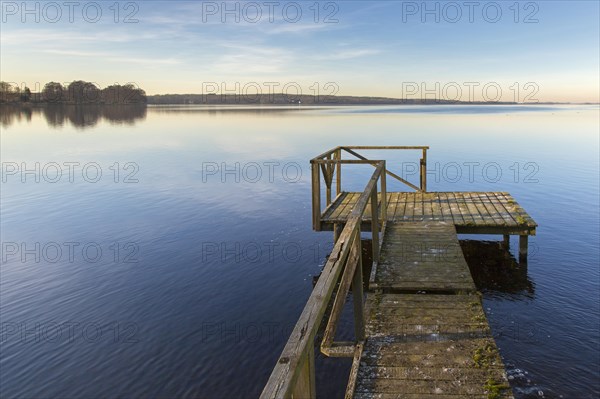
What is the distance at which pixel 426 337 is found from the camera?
6.26 m

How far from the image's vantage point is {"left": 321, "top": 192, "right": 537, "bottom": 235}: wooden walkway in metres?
12.3

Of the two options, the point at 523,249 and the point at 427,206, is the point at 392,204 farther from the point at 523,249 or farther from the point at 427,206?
the point at 523,249

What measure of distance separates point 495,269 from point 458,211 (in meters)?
1.97

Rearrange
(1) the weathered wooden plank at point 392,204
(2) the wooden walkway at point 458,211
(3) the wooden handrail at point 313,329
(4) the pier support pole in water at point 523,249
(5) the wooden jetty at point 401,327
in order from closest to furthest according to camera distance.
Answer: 1. (3) the wooden handrail at point 313,329
2. (5) the wooden jetty at point 401,327
3. (2) the wooden walkway at point 458,211
4. (1) the weathered wooden plank at point 392,204
5. (4) the pier support pole in water at point 523,249

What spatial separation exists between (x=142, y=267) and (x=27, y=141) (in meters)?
52.0

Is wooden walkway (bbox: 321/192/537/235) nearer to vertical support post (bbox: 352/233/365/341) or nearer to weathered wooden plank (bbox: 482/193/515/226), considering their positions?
weathered wooden plank (bbox: 482/193/515/226)

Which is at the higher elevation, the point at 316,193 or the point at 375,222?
the point at 316,193

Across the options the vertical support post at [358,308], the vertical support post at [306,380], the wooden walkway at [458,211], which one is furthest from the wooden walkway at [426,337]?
the wooden walkway at [458,211]

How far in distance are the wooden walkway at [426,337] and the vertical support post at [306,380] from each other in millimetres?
1838

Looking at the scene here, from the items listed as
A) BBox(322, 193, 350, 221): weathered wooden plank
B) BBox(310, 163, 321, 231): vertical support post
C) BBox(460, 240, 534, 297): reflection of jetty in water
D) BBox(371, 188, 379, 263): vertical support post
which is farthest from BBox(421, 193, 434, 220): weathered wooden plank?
BBox(371, 188, 379, 263): vertical support post

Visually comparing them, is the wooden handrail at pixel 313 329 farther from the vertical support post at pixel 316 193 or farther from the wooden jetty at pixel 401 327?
the vertical support post at pixel 316 193

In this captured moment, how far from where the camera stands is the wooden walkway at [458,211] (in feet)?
40.3

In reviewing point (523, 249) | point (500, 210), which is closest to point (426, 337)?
point (500, 210)

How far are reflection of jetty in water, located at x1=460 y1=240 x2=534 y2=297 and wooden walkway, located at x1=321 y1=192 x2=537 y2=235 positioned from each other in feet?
4.52
